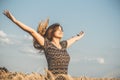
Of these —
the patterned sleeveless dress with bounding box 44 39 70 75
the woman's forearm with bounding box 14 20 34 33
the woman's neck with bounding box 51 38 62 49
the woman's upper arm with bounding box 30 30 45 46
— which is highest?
the woman's forearm with bounding box 14 20 34 33

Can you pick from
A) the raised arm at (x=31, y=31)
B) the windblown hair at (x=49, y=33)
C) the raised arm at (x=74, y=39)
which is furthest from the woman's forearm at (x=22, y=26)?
the raised arm at (x=74, y=39)

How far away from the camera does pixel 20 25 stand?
9.64 ft

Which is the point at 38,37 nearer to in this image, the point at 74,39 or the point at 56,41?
the point at 56,41

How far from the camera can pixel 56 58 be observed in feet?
10.1

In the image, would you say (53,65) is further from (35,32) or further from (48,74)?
(48,74)

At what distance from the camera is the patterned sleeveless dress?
10.1 feet

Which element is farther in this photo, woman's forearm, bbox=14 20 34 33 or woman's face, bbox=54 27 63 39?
woman's face, bbox=54 27 63 39

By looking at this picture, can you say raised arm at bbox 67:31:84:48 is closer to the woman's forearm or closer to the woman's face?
the woman's face

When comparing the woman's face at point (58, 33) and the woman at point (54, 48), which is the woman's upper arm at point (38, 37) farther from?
the woman's face at point (58, 33)

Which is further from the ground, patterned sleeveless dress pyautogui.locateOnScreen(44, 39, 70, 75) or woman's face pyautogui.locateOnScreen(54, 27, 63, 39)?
woman's face pyautogui.locateOnScreen(54, 27, 63, 39)

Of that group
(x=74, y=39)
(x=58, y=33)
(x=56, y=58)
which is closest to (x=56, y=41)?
(x=58, y=33)

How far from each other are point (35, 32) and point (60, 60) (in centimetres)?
35

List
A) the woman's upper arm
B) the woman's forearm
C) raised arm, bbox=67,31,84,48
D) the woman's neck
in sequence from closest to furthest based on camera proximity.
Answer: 1. the woman's forearm
2. the woman's upper arm
3. the woman's neck
4. raised arm, bbox=67,31,84,48

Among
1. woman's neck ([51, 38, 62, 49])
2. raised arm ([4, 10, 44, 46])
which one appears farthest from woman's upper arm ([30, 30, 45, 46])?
woman's neck ([51, 38, 62, 49])
